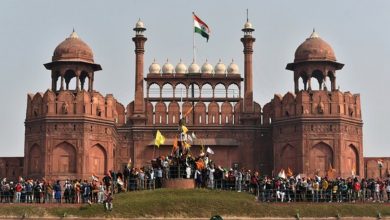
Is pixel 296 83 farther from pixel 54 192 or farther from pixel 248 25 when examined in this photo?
pixel 54 192

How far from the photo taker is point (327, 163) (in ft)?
174

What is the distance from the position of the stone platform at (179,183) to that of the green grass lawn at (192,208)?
60.9 inches

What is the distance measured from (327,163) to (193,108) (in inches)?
412

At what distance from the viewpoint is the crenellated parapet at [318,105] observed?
53.8 m

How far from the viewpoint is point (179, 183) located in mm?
43031

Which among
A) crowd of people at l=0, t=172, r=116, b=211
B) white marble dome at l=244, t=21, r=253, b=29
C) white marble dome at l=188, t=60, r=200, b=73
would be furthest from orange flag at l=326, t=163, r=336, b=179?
crowd of people at l=0, t=172, r=116, b=211

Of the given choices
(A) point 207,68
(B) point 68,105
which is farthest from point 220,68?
(B) point 68,105

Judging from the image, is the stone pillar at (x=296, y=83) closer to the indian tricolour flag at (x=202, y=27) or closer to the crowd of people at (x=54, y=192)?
the indian tricolour flag at (x=202, y=27)

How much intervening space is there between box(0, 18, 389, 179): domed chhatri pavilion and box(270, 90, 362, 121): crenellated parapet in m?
0.07

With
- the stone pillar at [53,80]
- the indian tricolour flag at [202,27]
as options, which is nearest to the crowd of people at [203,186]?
the stone pillar at [53,80]

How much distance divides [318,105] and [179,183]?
14515 millimetres

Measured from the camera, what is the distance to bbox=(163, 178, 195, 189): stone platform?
43000mm

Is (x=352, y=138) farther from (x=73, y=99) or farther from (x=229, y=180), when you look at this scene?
(x=73, y=99)

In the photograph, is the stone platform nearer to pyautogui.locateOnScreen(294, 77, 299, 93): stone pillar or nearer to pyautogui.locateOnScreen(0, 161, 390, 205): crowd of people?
pyautogui.locateOnScreen(0, 161, 390, 205): crowd of people
